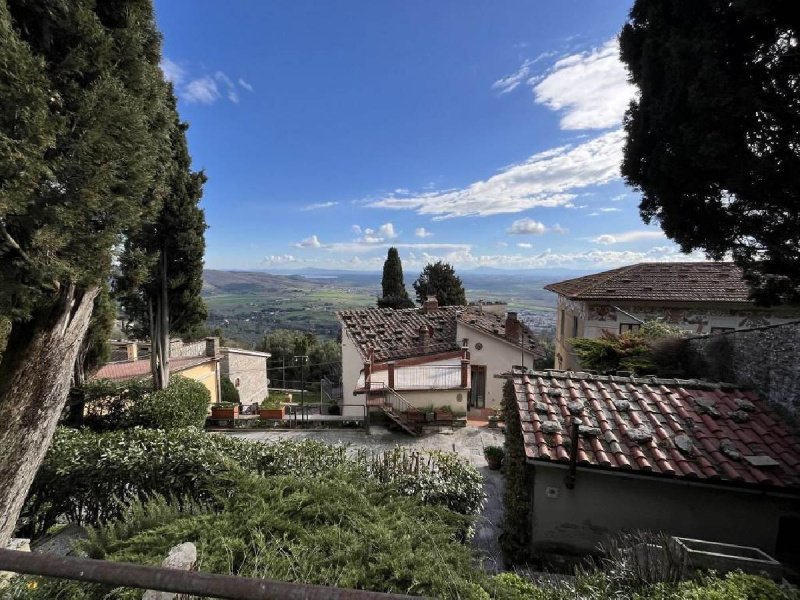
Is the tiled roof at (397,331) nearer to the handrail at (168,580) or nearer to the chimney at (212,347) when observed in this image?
the chimney at (212,347)

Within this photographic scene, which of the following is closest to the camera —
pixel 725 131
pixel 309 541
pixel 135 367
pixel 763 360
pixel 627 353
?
pixel 309 541

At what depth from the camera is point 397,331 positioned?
55.7ft

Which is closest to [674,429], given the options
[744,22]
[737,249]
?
[737,249]

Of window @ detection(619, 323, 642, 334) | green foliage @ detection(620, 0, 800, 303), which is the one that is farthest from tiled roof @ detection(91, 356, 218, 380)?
window @ detection(619, 323, 642, 334)

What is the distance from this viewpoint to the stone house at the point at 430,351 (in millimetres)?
14031

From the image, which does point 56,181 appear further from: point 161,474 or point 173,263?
point 173,263

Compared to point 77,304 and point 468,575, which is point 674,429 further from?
point 77,304

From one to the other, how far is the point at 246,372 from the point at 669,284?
2293 centimetres

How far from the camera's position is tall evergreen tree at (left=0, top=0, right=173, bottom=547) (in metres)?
4.08

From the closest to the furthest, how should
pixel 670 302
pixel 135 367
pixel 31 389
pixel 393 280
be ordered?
pixel 31 389
pixel 670 302
pixel 135 367
pixel 393 280

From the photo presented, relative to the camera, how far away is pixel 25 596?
2.65 meters

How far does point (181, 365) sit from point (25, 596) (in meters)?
15.6

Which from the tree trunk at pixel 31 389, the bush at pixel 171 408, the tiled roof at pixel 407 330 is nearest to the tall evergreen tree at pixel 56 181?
the tree trunk at pixel 31 389

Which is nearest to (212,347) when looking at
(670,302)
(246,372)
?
(246,372)
